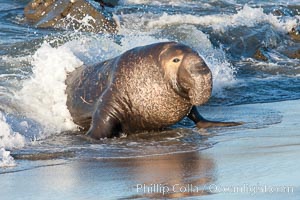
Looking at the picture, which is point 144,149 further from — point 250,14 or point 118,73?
point 250,14

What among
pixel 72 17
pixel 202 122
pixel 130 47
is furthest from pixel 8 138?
pixel 72 17

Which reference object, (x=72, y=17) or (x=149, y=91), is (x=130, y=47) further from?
(x=72, y=17)

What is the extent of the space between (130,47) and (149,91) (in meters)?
3.97

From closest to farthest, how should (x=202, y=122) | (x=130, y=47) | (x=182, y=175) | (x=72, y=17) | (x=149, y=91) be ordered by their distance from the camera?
1. (x=182, y=175)
2. (x=149, y=91)
3. (x=202, y=122)
4. (x=130, y=47)
5. (x=72, y=17)

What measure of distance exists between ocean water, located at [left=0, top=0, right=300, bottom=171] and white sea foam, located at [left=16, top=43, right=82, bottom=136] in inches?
0.5

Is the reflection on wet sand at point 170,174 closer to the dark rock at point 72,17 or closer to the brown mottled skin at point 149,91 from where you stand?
Result: the brown mottled skin at point 149,91

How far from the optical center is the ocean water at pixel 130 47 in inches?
353

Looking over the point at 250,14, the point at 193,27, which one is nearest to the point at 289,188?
the point at 193,27

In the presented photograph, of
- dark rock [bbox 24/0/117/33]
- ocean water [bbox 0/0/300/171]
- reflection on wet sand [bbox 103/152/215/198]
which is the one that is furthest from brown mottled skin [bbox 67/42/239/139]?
dark rock [bbox 24/0/117/33]

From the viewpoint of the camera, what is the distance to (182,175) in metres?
6.85

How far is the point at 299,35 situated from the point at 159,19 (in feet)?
→ 10.6

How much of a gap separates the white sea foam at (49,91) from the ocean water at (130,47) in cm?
1

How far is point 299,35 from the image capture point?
61.7ft

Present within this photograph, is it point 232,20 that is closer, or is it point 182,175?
point 182,175
